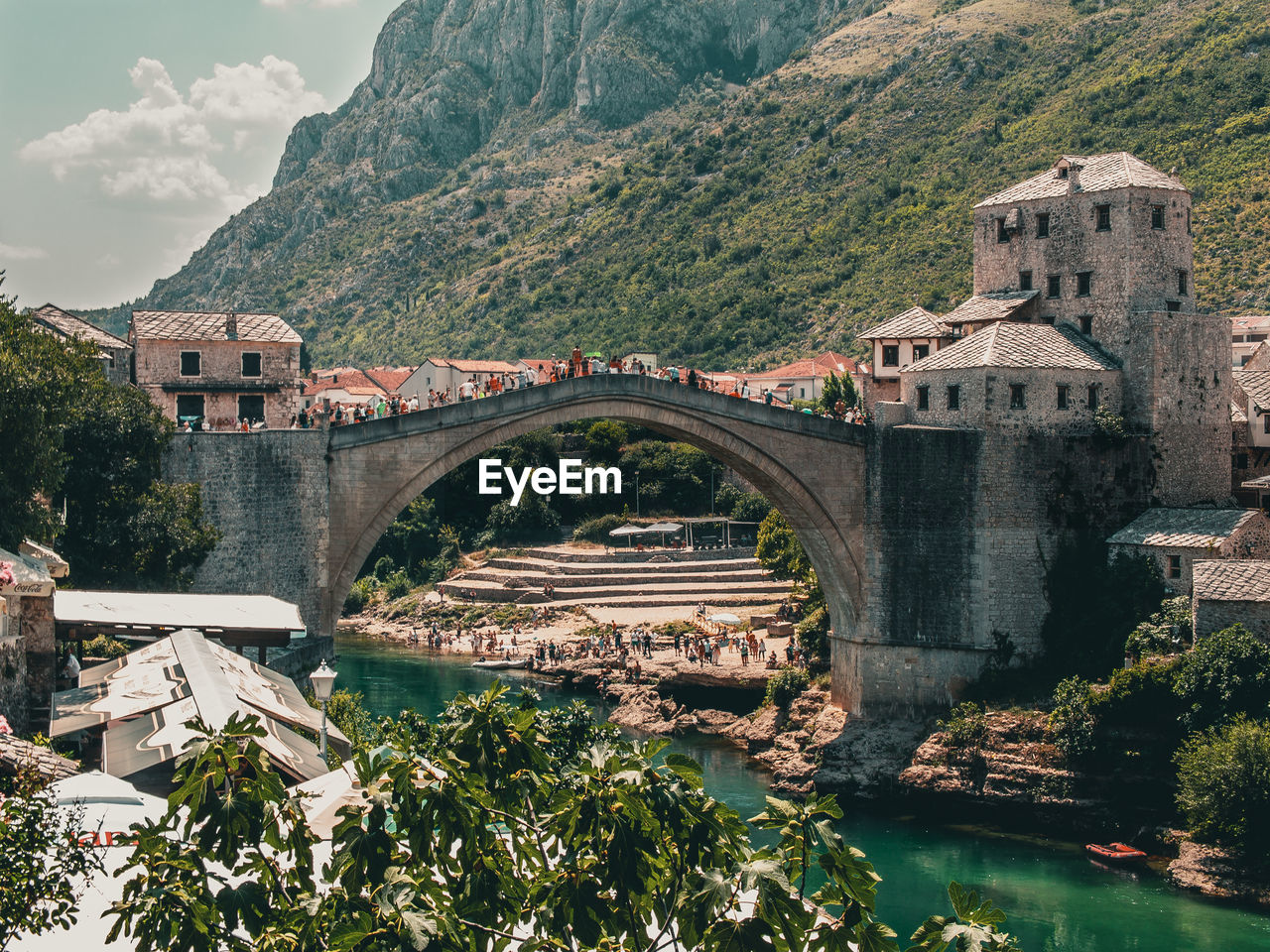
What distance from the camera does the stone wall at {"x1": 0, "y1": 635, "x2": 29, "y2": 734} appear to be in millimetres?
22562

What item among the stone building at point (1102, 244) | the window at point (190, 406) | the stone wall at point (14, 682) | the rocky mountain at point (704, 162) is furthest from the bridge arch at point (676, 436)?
the rocky mountain at point (704, 162)

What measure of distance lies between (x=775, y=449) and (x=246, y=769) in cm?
2831

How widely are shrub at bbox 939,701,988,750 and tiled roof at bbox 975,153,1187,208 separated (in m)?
14.1

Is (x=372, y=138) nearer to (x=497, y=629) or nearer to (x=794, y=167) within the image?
(x=794, y=167)

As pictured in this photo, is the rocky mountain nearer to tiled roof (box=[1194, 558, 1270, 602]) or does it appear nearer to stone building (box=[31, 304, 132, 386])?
tiled roof (box=[1194, 558, 1270, 602])

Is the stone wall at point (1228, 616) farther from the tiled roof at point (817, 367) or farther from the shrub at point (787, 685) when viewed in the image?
the tiled roof at point (817, 367)

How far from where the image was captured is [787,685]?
155ft

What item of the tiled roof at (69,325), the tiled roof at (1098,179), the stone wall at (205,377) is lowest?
the stone wall at (205,377)

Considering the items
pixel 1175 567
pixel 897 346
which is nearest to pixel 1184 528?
pixel 1175 567

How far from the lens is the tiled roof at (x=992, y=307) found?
143ft

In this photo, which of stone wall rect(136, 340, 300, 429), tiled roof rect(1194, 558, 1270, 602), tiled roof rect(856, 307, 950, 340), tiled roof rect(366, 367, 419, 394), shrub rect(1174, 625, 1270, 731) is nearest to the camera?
shrub rect(1174, 625, 1270, 731)

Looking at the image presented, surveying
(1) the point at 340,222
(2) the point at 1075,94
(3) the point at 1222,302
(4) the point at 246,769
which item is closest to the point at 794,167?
(2) the point at 1075,94

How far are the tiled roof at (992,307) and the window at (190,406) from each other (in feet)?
69.2

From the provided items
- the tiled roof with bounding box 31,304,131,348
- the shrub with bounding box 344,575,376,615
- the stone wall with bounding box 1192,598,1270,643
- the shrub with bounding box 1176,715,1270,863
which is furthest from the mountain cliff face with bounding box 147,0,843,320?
the shrub with bounding box 1176,715,1270,863
